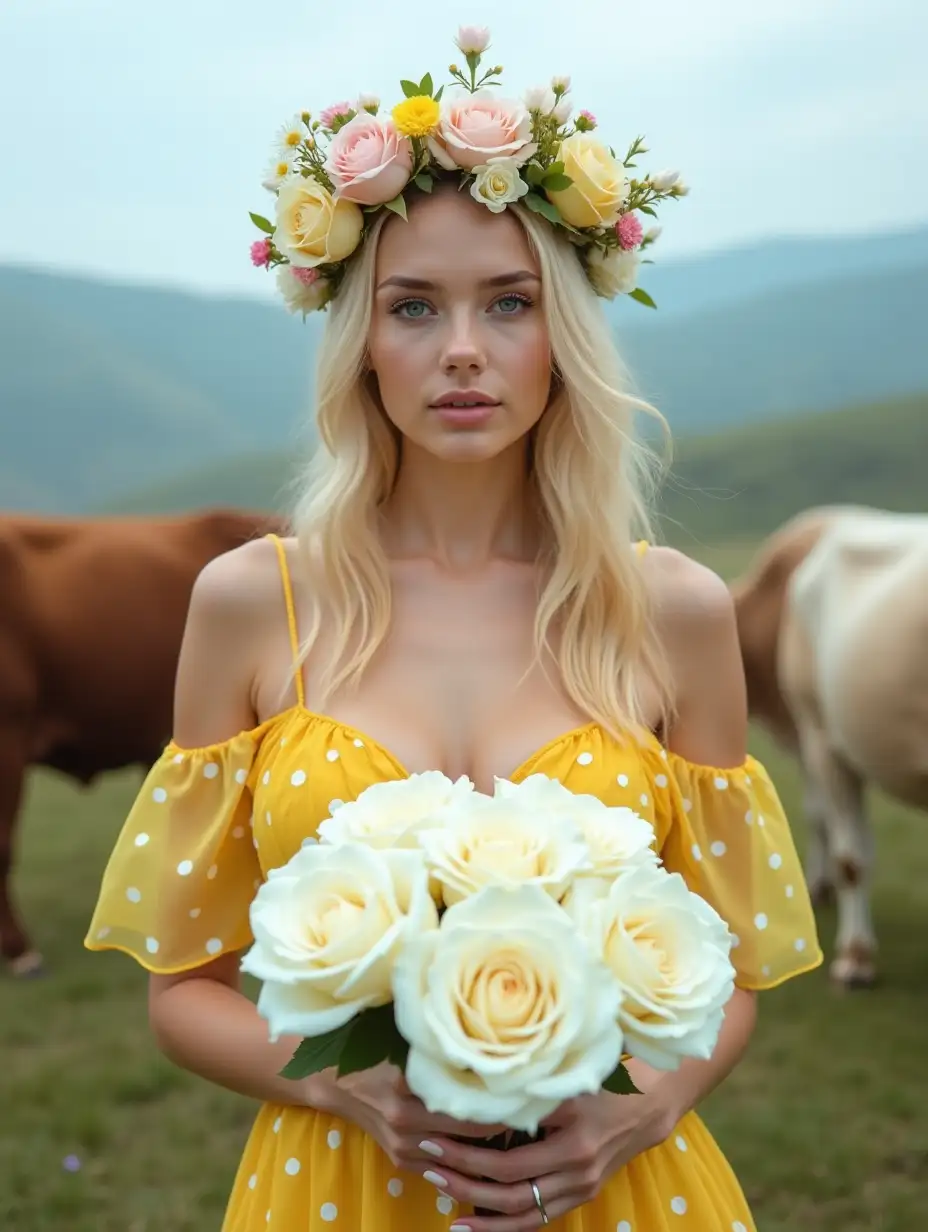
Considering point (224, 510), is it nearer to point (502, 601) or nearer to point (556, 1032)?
point (502, 601)

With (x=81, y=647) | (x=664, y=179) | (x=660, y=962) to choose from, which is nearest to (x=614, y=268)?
(x=664, y=179)

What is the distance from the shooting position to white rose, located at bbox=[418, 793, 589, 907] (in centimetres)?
116

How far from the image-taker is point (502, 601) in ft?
6.46

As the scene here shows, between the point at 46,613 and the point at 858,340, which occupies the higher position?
the point at 46,613

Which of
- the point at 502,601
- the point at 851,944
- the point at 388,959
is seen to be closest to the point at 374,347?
the point at 502,601

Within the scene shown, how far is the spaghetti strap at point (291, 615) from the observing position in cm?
182

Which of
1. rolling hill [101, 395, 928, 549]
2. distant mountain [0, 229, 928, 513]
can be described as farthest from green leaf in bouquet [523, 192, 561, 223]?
distant mountain [0, 229, 928, 513]

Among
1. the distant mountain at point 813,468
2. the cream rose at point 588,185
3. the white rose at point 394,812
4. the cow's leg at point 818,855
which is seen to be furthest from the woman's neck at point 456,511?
the distant mountain at point 813,468

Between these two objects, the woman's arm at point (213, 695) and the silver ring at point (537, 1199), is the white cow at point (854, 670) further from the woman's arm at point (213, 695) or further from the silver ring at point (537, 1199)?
the silver ring at point (537, 1199)

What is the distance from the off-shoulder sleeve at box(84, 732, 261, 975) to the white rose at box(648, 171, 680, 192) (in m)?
1.02

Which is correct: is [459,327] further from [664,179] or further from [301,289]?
[664,179]

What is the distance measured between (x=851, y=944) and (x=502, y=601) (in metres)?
3.78

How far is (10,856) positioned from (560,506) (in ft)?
14.4

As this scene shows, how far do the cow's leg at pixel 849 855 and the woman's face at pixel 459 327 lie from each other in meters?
3.95
